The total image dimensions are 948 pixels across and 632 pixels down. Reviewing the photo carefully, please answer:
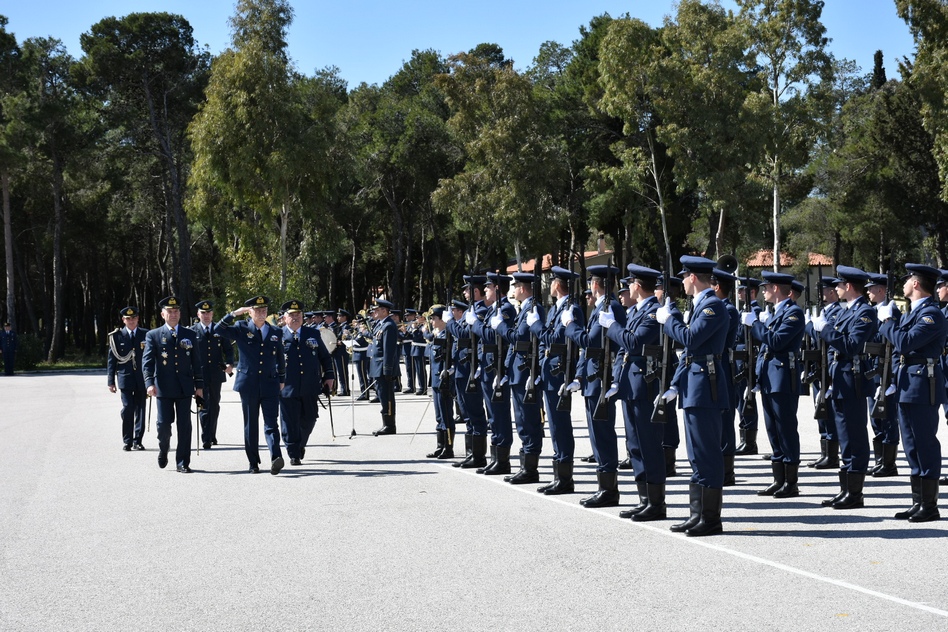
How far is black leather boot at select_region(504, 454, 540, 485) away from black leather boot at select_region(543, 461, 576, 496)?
1.98 feet

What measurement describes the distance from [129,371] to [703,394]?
9.09 meters

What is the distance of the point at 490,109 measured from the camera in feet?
136

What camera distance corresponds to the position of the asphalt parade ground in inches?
228

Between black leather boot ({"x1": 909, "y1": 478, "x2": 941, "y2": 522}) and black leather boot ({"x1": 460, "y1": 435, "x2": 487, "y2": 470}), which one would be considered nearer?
black leather boot ({"x1": 909, "y1": 478, "x2": 941, "y2": 522})

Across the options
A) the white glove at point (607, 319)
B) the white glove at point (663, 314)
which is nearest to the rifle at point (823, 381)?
the white glove at point (607, 319)

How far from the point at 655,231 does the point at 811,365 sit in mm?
39671

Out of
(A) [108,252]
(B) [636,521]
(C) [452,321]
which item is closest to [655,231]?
(A) [108,252]

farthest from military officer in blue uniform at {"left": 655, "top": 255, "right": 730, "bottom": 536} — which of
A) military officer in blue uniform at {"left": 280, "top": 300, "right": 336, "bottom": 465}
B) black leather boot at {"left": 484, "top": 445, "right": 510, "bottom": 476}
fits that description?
military officer in blue uniform at {"left": 280, "top": 300, "right": 336, "bottom": 465}

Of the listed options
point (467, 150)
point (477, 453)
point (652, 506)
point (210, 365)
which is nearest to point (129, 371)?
point (210, 365)

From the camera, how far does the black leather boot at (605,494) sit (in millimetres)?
9070

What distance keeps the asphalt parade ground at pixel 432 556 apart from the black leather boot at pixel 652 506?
20cm

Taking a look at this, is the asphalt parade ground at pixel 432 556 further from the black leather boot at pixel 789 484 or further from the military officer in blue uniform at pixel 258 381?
the military officer in blue uniform at pixel 258 381

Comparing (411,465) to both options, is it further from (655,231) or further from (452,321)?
(655,231)

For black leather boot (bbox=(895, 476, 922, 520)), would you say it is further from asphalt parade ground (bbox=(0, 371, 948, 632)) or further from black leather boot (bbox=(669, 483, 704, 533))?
black leather boot (bbox=(669, 483, 704, 533))
